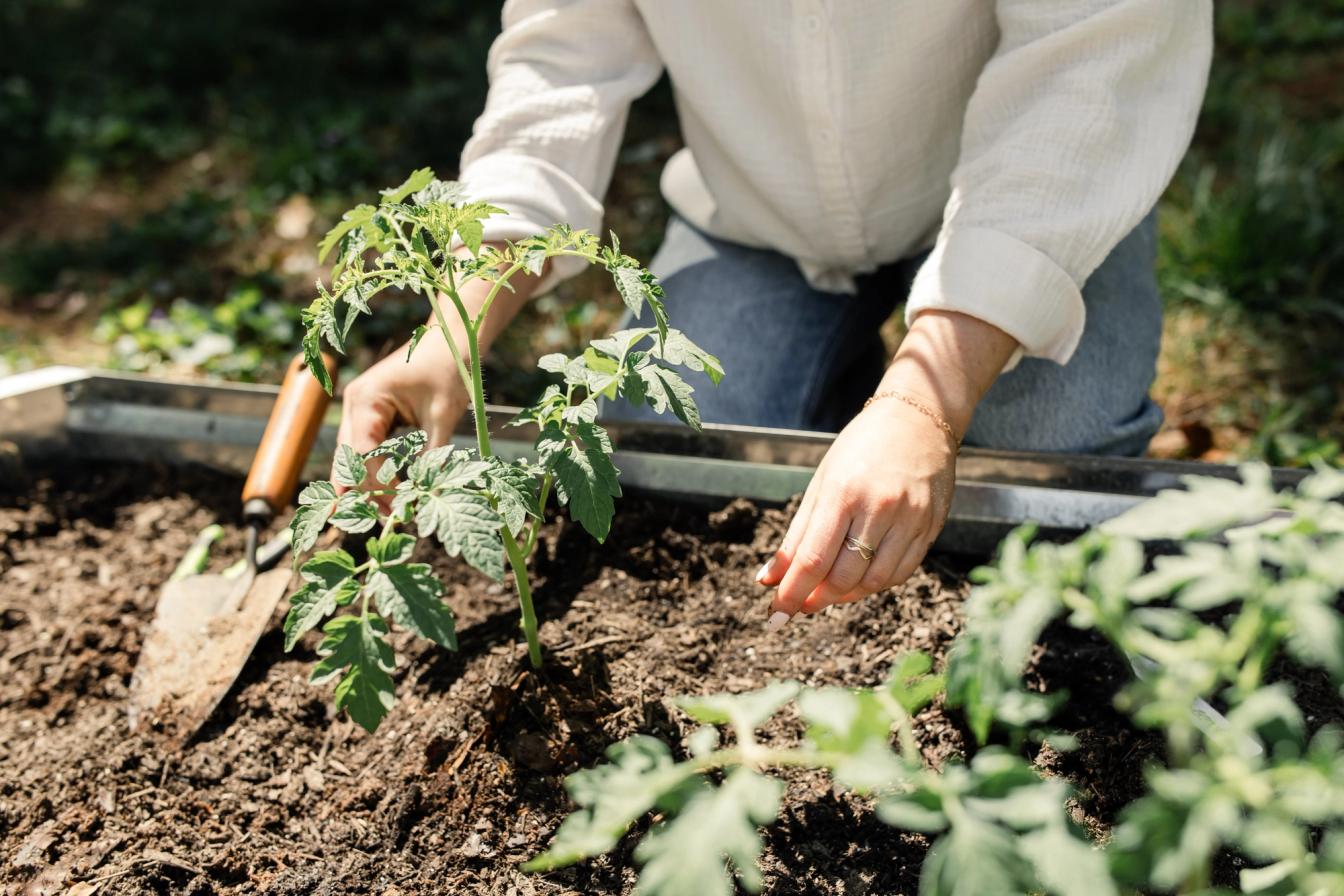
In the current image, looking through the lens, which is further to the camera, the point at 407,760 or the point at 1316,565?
the point at 407,760

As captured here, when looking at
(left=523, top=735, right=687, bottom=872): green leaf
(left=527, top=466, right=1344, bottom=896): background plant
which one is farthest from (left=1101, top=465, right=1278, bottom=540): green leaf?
(left=523, top=735, right=687, bottom=872): green leaf

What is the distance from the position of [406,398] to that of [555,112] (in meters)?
0.52

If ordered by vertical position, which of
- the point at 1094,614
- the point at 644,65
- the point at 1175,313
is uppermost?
the point at 1094,614

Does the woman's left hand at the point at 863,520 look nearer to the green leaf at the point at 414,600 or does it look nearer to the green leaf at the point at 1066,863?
the green leaf at the point at 414,600

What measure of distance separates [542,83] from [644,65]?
21cm

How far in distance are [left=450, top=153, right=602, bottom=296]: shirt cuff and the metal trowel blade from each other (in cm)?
57

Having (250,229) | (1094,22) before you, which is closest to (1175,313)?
(1094,22)

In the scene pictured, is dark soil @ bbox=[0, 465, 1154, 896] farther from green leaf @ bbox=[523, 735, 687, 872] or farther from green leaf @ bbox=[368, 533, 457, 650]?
green leaf @ bbox=[523, 735, 687, 872]

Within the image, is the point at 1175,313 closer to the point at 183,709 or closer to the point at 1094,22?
the point at 1094,22

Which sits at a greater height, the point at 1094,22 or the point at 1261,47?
the point at 1094,22

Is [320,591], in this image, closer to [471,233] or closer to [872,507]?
[471,233]

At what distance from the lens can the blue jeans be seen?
1618 millimetres

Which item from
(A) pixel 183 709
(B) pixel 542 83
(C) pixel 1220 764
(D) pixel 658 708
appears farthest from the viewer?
(B) pixel 542 83

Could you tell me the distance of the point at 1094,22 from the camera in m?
1.32
